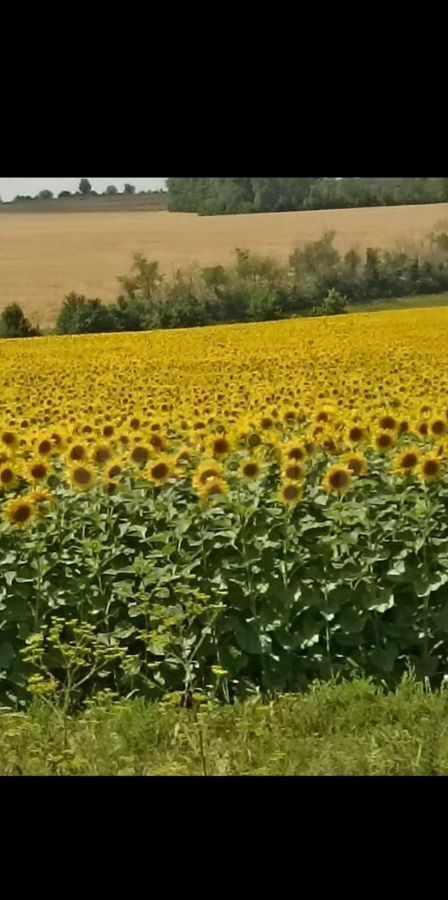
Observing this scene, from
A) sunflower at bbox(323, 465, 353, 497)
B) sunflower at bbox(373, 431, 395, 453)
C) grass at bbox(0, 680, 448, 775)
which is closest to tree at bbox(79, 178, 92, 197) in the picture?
sunflower at bbox(323, 465, 353, 497)

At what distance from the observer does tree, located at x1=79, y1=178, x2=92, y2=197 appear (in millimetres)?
4586

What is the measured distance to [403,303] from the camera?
5.07 meters

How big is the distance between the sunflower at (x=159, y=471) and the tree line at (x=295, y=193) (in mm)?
887

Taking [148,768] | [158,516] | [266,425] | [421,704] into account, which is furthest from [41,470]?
[421,704]

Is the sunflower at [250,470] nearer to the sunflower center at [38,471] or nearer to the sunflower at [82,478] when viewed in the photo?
the sunflower at [82,478]

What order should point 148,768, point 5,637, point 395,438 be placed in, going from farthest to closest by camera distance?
point 395,438 < point 5,637 < point 148,768

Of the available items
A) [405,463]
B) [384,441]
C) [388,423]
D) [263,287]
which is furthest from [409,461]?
[263,287]

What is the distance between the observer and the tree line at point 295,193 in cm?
472

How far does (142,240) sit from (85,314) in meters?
0.32

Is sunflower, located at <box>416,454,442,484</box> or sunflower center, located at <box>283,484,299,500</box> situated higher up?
sunflower, located at <box>416,454,442,484</box>

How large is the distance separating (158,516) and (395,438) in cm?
93

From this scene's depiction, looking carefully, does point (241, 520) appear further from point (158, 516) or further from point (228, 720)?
point (228, 720)

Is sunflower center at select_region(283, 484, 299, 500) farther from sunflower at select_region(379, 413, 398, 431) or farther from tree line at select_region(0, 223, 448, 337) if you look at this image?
tree line at select_region(0, 223, 448, 337)

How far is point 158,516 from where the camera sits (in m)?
5.04
